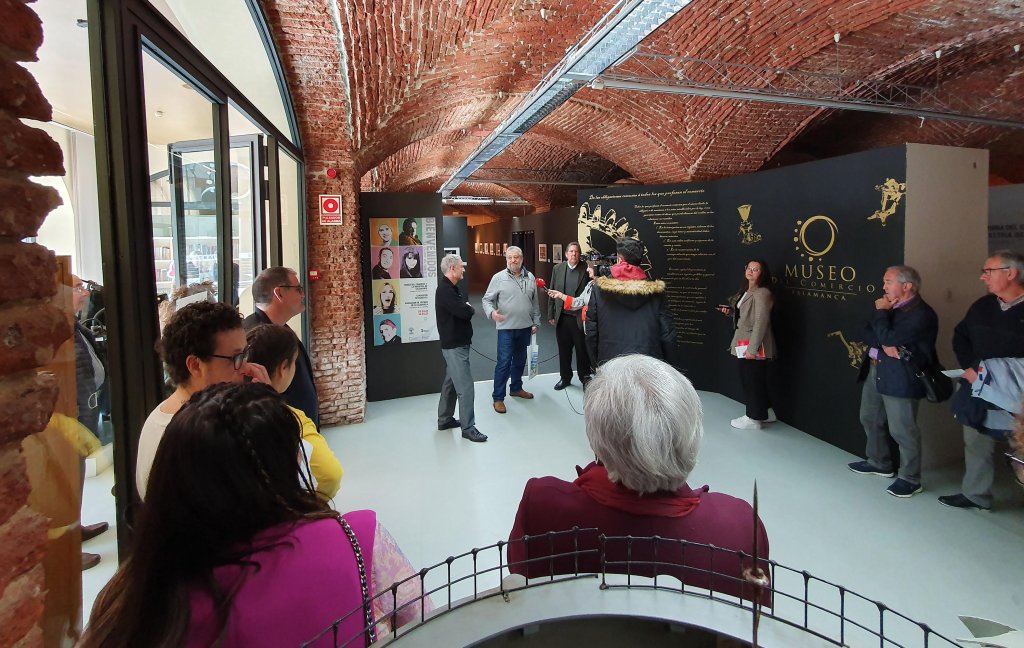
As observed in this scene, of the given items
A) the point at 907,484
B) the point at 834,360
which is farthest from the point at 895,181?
the point at 907,484

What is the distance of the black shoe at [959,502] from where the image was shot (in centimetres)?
399

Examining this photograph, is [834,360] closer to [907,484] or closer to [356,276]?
[907,484]

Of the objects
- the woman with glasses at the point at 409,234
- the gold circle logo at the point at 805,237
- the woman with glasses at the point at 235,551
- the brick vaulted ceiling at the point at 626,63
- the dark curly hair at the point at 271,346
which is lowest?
the woman with glasses at the point at 235,551

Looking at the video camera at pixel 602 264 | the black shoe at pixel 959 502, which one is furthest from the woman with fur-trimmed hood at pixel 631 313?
the black shoe at pixel 959 502

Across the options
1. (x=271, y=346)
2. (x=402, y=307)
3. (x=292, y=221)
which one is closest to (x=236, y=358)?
(x=271, y=346)

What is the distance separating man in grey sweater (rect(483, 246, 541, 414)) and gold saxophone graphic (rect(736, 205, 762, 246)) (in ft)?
8.24

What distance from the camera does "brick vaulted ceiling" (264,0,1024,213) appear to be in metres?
4.97

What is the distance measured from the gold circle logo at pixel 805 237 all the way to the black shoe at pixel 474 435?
3.71 m

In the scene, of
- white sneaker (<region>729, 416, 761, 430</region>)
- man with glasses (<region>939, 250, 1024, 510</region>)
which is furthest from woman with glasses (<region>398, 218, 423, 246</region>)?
man with glasses (<region>939, 250, 1024, 510</region>)

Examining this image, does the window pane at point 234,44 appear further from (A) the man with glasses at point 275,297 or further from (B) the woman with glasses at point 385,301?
(B) the woman with glasses at point 385,301

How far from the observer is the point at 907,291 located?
4184 mm

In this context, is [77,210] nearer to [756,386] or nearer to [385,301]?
[385,301]

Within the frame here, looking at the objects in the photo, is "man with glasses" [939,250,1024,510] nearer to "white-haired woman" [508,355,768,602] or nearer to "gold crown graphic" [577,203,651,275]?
"white-haired woman" [508,355,768,602]

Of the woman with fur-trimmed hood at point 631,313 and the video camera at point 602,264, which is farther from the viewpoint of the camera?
the video camera at point 602,264
